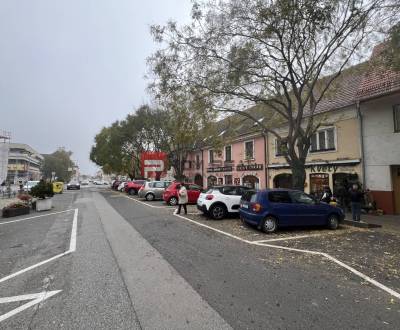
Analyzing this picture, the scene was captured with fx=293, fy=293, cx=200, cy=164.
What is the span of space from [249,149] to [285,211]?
14.4 m

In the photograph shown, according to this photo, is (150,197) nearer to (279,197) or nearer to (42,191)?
(42,191)

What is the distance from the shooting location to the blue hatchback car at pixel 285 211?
390 inches

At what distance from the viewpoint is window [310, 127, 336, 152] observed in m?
16.6

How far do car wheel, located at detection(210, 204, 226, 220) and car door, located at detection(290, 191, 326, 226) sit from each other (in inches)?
142

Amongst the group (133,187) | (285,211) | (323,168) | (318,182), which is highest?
(323,168)

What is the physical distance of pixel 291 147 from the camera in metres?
13.2

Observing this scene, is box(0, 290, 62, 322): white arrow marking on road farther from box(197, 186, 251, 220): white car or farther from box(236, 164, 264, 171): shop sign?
box(236, 164, 264, 171): shop sign

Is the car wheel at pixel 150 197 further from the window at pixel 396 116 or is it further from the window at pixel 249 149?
the window at pixel 396 116

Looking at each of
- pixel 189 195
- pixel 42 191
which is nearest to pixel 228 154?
pixel 189 195

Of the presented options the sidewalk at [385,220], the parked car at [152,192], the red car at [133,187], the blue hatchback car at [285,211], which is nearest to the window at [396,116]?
the sidewalk at [385,220]

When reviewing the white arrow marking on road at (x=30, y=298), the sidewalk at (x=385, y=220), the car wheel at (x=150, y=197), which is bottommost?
the white arrow marking on road at (x=30, y=298)

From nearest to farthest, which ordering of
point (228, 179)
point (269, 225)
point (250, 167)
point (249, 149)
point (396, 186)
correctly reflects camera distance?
point (269, 225), point (396, 186), point (250, 167), point (249, 149), point (228, 179)

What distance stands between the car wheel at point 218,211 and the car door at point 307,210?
361cm

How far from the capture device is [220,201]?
1298cm
